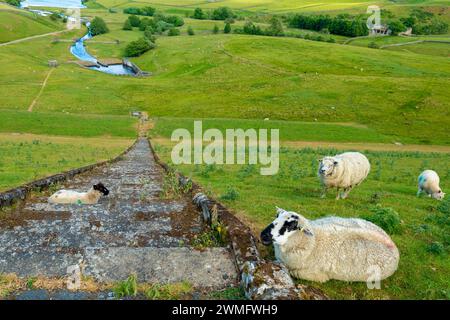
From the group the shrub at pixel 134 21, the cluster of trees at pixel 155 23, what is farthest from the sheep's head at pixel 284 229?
the shrub at pixel 134 21

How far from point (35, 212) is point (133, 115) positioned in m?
55.5

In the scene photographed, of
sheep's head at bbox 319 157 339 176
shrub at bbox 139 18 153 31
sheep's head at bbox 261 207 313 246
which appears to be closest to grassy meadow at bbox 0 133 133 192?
sheep's head at bbox 261 207 313 246

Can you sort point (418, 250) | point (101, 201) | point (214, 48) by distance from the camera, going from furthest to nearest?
1. point (214, 48)
2. point (101, 201)
3. point (418, 250)

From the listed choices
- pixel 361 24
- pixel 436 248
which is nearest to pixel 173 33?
pixel 361 24

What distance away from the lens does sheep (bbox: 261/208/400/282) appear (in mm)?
9711

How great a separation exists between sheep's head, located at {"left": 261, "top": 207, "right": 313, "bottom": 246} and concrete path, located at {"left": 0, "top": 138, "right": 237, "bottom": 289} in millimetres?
1143

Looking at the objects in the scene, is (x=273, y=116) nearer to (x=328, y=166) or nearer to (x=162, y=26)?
(x=328, y=166)

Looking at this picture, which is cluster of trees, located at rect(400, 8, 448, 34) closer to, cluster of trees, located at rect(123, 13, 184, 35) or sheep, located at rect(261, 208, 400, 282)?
cluster of trees, located at rect(123, 13, 184, 35)

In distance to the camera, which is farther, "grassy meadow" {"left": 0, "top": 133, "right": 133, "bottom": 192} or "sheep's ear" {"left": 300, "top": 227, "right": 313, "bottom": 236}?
"grassy meadow" {"left": 0, "top": 133, "right": 133, "bottom": 192}

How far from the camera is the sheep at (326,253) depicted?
9.71m

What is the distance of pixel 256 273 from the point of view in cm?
849

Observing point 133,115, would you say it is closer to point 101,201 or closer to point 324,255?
point 101,201

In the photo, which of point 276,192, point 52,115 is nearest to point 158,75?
point 52,115

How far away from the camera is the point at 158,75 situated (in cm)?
10400
